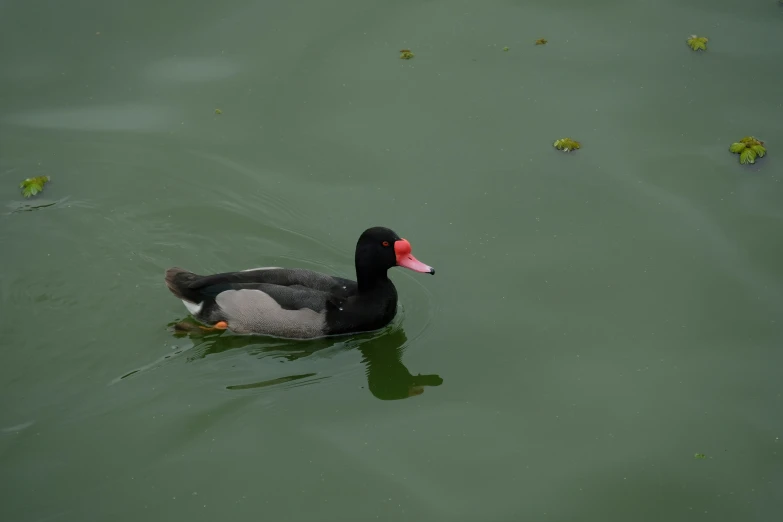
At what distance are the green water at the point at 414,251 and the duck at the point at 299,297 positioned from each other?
8.0 inches

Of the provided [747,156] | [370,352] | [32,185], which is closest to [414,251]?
[370,352]

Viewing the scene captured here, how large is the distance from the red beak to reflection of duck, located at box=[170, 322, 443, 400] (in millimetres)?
622

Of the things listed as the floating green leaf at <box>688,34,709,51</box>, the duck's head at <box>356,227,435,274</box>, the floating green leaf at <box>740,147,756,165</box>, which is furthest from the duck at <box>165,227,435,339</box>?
the floating green leaf at <box>688,34,709,51</box>

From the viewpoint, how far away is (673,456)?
20.5ft

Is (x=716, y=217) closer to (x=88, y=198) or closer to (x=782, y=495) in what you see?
(x=782, y=495)

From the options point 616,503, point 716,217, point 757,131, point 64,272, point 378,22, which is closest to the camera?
point 616,503

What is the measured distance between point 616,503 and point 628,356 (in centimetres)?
148

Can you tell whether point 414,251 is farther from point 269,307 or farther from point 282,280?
point 269,307

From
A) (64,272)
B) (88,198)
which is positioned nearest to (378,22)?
(88,198)

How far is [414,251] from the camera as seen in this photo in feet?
26.1

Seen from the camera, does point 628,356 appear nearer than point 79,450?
No

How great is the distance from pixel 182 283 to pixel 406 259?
198cm

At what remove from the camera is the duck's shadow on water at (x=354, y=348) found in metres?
6.92

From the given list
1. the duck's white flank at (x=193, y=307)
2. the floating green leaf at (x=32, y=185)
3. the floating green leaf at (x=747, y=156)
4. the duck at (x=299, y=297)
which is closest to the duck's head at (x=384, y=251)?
the duck at (x=299, y=297)
